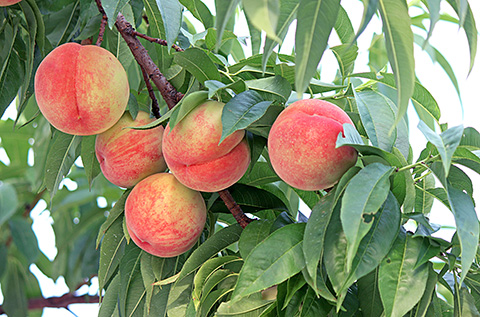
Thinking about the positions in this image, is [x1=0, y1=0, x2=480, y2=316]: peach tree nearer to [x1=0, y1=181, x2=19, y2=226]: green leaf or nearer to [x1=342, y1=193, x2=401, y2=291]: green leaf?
[x1=342, y1=193, x2=401, y2=291]: green leaf

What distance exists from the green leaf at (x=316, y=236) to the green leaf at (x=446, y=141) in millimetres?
127

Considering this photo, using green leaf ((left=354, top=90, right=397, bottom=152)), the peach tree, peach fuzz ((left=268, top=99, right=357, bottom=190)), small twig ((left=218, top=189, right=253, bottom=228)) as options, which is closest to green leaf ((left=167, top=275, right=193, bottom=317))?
the peach tree

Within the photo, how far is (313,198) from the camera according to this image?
2.77 feet

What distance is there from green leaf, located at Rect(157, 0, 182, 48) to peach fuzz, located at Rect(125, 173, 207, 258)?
225mm

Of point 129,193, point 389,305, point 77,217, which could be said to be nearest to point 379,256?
point 389,305

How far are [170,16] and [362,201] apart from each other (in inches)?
14.5

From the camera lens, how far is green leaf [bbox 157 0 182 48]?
70cm

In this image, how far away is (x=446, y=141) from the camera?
1.82 feet

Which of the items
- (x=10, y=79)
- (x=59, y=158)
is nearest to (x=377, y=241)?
(x=59, y=158)

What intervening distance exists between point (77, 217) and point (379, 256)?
4.81ft

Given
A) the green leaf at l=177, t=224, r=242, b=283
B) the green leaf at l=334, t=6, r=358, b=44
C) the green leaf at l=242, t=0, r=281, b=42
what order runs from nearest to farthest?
the green leaf at l=242, t=0, r=281, b=42
the green leaf at l=177, t=224, r=242, b=283
the green leaf at l=334, t=6, r=358, b=44

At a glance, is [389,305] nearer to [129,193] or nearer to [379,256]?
[379,256]

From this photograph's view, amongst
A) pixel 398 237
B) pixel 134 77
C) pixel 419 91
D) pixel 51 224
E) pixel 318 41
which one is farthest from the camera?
pixel 51 224

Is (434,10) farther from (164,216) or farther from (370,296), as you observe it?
(164,216)
